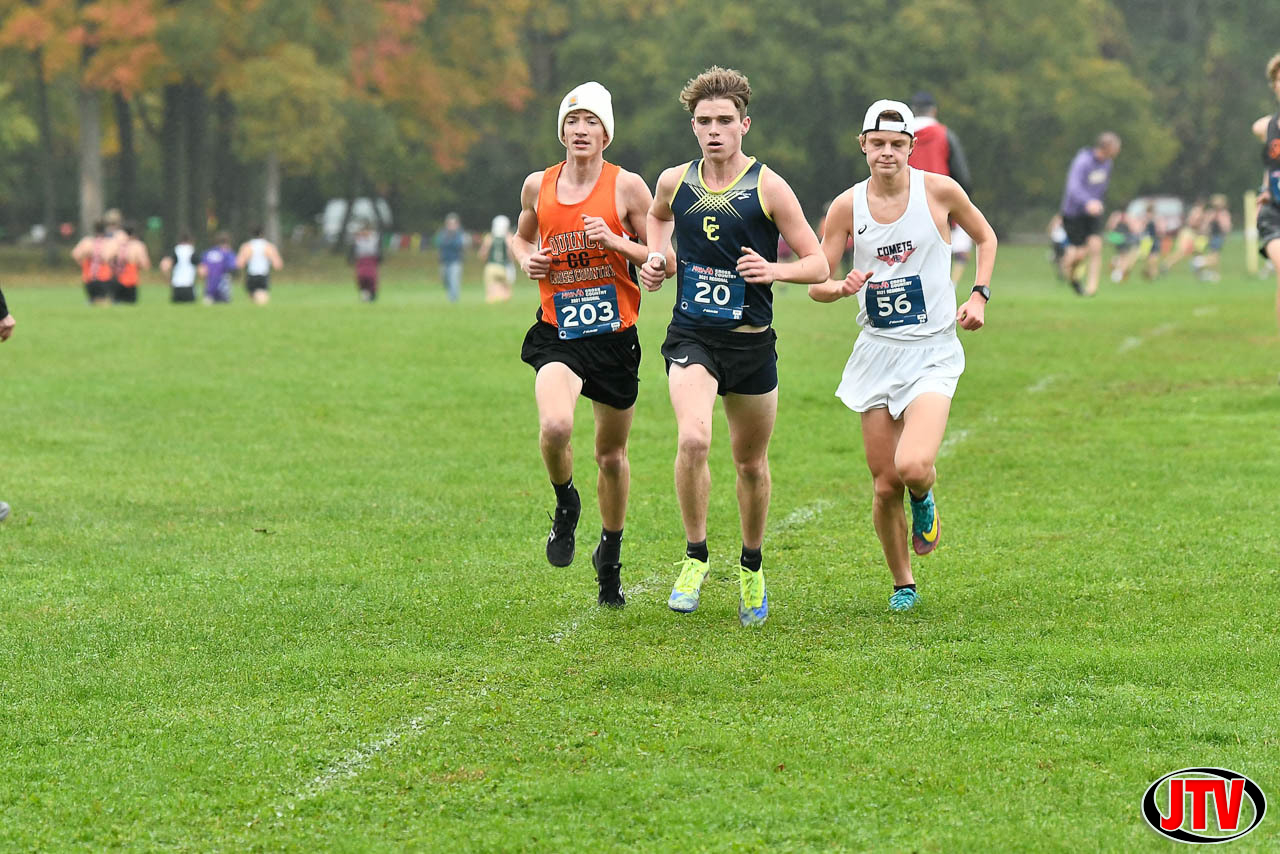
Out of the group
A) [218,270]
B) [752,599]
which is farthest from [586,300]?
[218,270]

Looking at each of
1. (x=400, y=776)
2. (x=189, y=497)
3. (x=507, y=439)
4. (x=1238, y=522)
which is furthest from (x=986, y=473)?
(x=400, y=776)

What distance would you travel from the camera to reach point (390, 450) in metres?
13.9

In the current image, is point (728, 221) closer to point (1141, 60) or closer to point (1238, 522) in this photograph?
point (1238, 522)

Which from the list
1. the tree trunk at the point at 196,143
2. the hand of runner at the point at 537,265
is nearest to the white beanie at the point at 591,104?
the hand of runner at the point at 537,265

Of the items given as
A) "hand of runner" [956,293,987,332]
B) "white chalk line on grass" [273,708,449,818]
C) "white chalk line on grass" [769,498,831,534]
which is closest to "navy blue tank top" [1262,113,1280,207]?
"white chalk line on grass" [769,498,831,534]

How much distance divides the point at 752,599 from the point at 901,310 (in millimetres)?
1434

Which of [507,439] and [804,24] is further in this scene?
[804,24]

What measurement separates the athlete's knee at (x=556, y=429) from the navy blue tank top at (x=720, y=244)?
68 centimetres

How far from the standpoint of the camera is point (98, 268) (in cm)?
3388

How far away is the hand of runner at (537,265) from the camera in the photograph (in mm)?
7730

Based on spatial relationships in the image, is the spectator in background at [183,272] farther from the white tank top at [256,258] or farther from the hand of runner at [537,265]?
the hand of runner at [537,265]

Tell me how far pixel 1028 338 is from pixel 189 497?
1237 cm

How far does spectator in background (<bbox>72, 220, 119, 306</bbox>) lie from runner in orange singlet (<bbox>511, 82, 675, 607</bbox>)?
2757cm

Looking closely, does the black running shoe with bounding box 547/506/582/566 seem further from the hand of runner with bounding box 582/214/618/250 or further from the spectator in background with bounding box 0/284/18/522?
the spectator in background with bounding box 0/284/18/522
